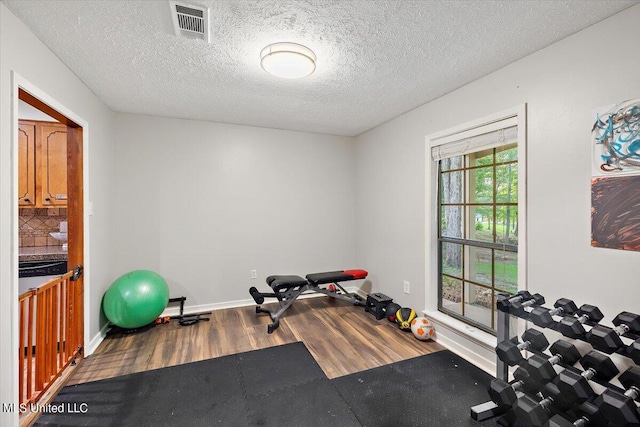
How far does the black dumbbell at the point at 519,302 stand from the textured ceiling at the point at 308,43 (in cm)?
168

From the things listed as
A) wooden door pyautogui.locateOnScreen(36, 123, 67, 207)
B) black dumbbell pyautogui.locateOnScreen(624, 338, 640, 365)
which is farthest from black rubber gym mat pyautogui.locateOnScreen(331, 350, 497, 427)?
wooden door pyautogui.locateOnScreen(36, 123, 67, 207)

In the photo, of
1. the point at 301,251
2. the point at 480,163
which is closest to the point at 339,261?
the point at 301,251

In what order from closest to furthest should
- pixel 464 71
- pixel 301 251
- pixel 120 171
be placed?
pixel 464 71 < pixel 120 171 < pixel 301 251

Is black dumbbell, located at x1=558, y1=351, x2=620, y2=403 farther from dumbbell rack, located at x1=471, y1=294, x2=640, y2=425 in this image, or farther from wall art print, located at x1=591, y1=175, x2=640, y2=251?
wall art print, located at x1=591, y1=175, x2=640, y2=251

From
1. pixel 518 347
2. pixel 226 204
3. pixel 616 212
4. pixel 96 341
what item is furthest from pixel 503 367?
pixel 96 341

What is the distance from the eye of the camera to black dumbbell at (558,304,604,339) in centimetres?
150

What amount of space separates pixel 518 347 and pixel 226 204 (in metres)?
3.30

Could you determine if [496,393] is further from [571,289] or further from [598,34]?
[598,34]

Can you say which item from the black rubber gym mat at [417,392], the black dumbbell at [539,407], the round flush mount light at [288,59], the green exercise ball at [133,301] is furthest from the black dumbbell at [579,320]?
the green exercise ball at [133,301]

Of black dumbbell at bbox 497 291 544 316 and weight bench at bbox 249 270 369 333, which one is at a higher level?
black dumbbell at bbox 497 291 544 316

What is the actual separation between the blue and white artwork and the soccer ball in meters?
1.85

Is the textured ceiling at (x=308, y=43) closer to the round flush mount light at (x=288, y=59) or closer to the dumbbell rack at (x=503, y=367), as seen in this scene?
the round flush mount light at (x=288, y=59)

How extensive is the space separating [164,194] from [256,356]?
87.3 inches

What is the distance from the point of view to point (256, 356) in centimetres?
255
